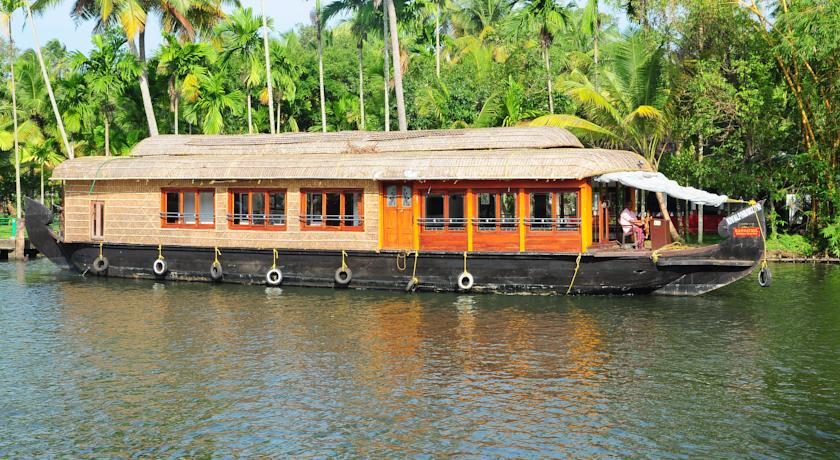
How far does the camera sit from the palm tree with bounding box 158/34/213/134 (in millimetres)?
34000

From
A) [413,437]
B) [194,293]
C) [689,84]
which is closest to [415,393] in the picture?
[413,437]

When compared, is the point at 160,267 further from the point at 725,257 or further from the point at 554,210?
the point at 725,257

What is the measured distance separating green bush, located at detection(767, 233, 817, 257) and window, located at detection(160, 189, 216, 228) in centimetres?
1662

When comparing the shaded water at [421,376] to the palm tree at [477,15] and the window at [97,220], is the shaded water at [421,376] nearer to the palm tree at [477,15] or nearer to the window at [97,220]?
the window at [97,220]

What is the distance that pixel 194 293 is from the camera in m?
21.7

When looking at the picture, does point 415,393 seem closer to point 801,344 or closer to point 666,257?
point 801,344

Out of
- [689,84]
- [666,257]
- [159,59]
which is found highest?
[159,59]

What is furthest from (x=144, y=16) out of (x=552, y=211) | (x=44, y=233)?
(x=552, y=211)

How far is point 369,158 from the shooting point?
21578mm

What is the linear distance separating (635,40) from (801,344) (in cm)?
1675

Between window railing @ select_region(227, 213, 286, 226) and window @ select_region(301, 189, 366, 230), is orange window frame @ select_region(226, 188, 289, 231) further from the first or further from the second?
window @ select_region(301, 189, 366, 230)

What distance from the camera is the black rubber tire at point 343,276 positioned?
21594mm

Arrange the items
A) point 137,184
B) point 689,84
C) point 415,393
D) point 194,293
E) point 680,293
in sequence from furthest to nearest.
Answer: point 689,84 < point 137,184 < point 194,293 < point 680,293 < point 415,393

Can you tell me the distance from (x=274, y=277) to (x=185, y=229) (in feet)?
9.22
